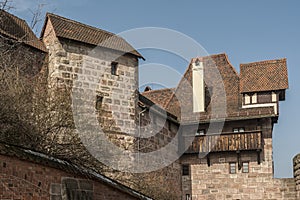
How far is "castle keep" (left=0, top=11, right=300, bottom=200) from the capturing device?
723 inches

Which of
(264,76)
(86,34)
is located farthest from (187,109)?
(86,34)

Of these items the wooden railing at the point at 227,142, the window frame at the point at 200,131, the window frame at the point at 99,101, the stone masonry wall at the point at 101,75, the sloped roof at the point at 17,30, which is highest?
the sloped roof at the point at 17,30

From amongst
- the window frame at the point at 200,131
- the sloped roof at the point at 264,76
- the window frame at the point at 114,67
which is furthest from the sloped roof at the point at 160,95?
the window frame at the point at 114,67

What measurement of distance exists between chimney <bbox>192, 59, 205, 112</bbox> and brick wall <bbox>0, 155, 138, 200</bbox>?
1737cm

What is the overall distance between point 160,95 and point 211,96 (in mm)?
3396

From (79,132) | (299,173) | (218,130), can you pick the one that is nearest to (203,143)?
(218,130)

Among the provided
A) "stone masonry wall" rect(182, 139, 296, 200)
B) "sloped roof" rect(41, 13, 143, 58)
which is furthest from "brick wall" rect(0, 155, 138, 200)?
"stone masonry wall" rect(182, 139, 296, 200)

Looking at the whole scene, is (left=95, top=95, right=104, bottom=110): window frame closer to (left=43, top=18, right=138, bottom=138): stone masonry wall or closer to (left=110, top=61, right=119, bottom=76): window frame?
(left=43, top=18, right=138, bottom=138): stone masonry wall

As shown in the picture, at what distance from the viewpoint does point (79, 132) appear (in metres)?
11.0

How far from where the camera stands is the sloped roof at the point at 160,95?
27281mm

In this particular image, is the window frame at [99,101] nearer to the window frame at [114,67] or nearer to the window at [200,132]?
the window frame at [114,67]

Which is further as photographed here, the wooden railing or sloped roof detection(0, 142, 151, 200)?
the wooden railing

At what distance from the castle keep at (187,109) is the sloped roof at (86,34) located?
0.15ft

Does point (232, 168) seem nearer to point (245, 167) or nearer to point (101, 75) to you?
point (245, 167)
